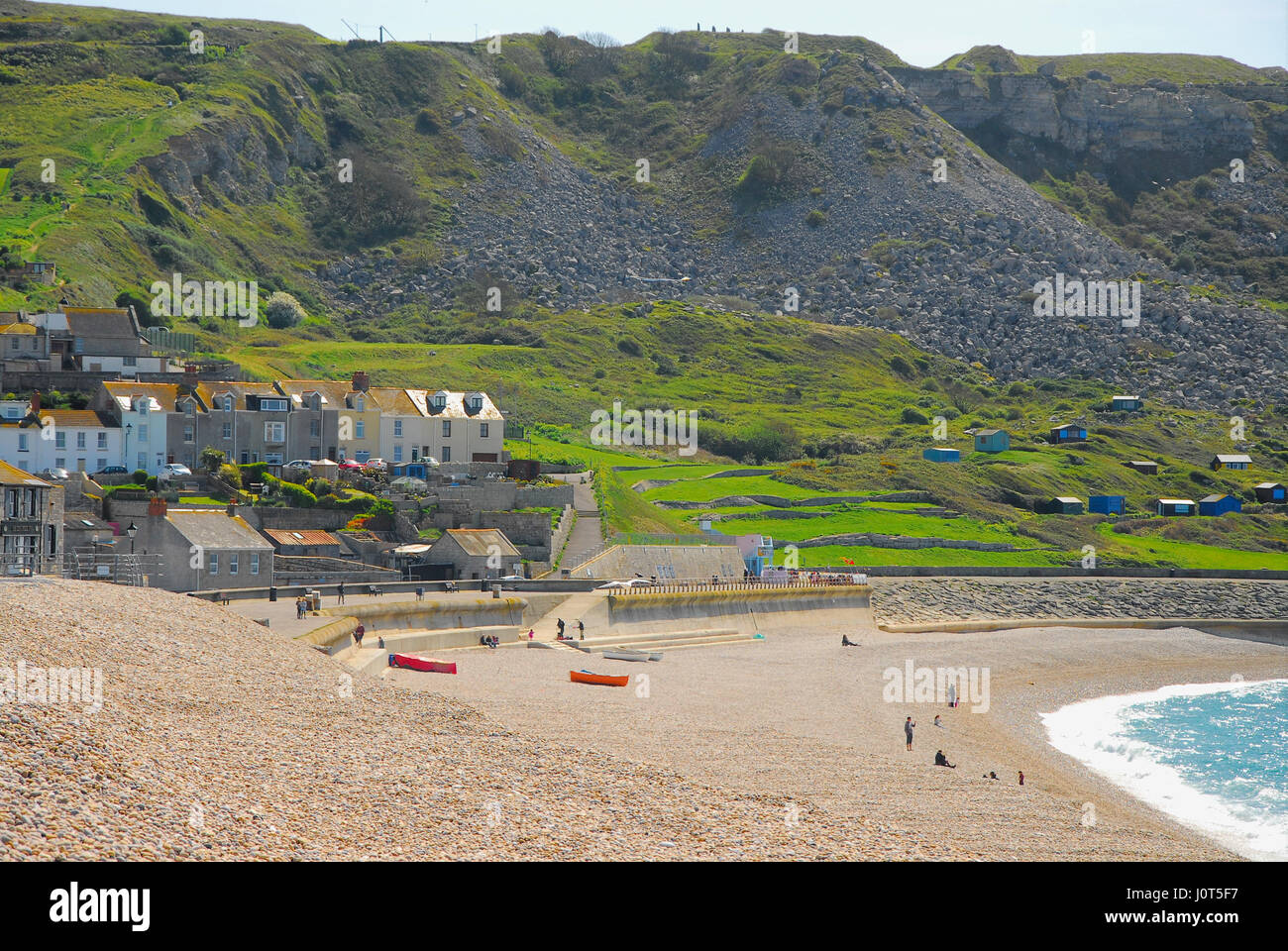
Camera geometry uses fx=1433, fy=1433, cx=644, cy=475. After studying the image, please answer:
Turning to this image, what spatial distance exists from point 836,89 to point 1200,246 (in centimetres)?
5285

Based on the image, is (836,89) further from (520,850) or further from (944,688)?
(520,850)

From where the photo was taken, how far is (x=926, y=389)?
137875 mm

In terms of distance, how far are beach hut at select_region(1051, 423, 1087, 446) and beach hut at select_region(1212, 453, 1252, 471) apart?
1045 cm

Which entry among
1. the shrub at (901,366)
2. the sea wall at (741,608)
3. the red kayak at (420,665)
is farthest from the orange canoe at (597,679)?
the shrub at (901,366)

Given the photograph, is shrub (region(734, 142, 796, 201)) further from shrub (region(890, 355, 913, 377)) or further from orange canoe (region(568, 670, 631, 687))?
orange canoe (region(568, 670, 631, 687))

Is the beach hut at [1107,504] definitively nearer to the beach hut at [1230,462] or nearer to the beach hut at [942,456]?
the beach hut at [942,456]

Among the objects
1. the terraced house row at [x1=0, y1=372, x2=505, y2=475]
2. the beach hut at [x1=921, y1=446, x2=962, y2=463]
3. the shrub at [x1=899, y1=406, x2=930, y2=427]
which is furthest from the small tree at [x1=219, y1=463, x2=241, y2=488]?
the shrub at [x1=899, y1=406, x2=930, y2=427]

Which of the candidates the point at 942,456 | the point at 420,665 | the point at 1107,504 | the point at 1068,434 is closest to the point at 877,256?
the point at 1068,434

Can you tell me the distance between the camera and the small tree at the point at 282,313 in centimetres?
12462

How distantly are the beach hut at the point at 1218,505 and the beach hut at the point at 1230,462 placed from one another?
1235cm

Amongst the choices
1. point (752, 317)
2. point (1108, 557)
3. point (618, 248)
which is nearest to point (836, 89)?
point (618, 248)

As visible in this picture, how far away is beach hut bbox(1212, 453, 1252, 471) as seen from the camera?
380ft
